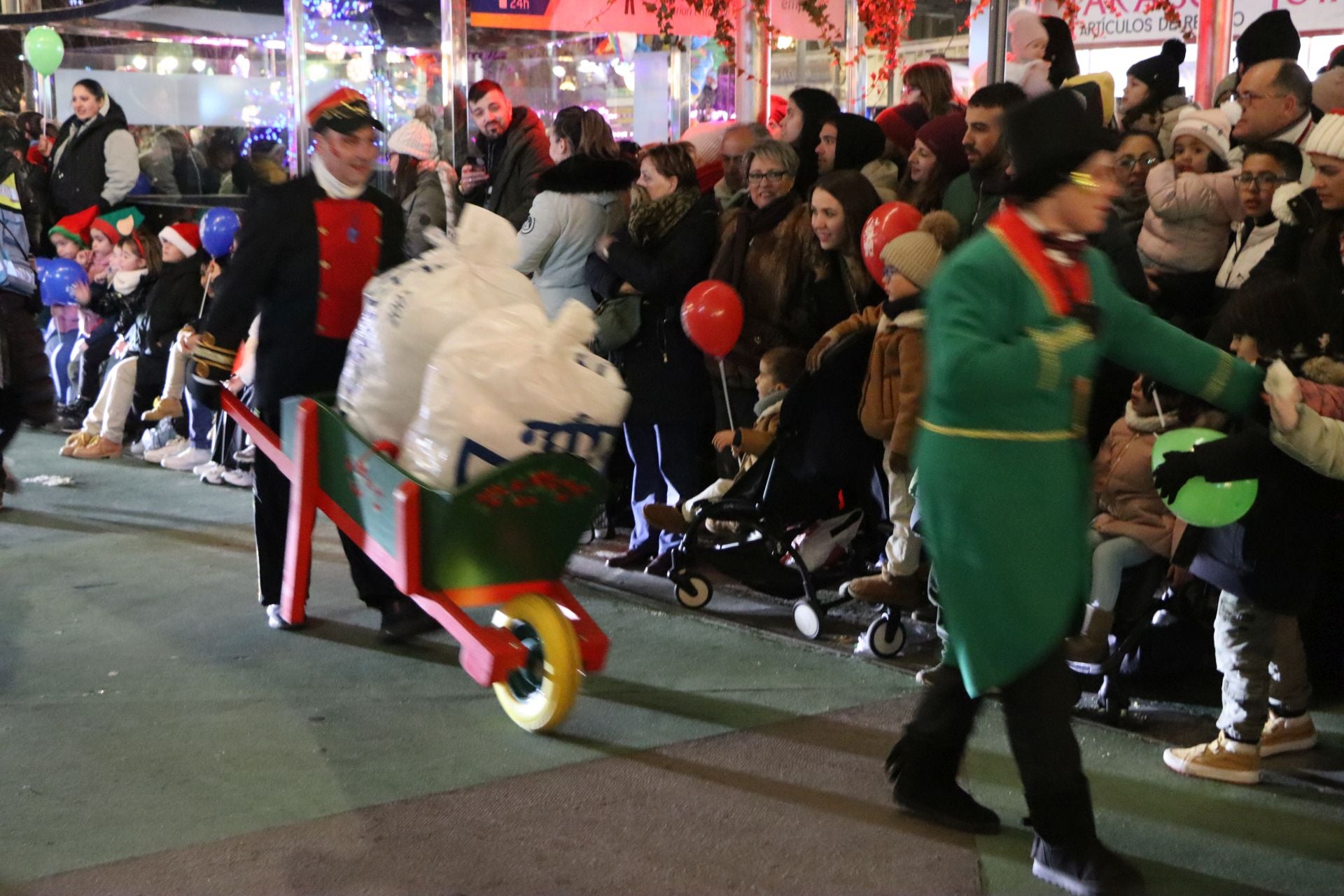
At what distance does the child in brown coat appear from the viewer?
16.0ft

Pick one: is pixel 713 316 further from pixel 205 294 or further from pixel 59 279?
pixel 59 279

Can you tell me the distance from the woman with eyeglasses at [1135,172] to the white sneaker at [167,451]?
578 cm

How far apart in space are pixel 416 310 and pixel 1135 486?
2.28m

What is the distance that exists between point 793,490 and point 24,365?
3538 millimetres

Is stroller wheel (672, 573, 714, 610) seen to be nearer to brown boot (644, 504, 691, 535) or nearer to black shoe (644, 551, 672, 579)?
brown boot (644, 504, 691, 535)

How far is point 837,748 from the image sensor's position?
432cm

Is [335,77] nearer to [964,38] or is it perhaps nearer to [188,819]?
[964,38]

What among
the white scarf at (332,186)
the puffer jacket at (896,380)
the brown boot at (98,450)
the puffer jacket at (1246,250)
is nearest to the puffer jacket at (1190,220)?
the puffer jacket at (1246,250)

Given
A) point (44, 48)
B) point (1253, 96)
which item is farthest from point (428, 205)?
point (44, 48)

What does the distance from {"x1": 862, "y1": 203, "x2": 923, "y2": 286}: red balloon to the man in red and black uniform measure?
1694 mm

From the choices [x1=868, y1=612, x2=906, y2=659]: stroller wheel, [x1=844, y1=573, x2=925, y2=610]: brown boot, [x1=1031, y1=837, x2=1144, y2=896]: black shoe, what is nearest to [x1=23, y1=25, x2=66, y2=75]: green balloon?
[x1=844, y1=573, x2=925, y2=610]: brown boot

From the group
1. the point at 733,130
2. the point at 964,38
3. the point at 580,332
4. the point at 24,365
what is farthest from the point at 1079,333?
the point at 964,38

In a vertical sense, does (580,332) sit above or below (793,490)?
above

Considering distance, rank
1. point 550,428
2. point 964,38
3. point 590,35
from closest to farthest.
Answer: point 550,428 < point 964,38 < point 590,35
